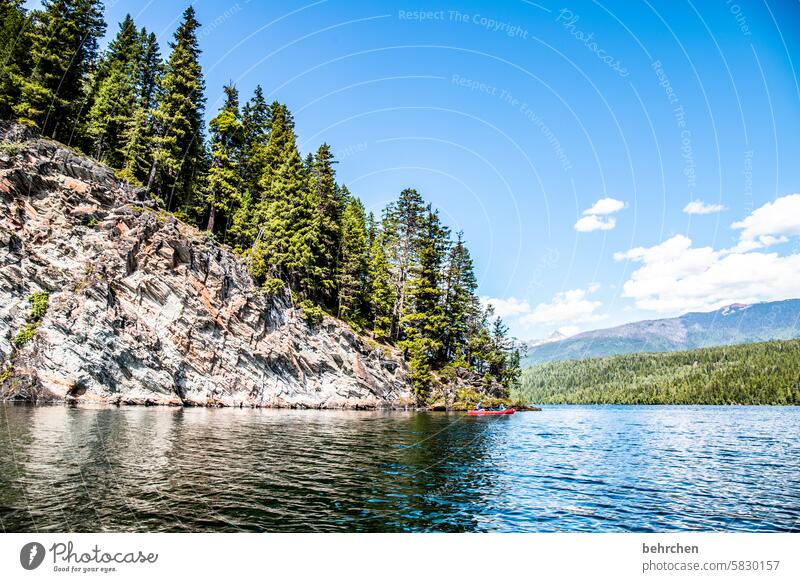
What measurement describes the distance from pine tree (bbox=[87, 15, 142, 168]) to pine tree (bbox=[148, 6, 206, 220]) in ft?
11.1

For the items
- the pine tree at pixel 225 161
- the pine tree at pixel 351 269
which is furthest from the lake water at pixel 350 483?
the pine tree at pixel 351 269

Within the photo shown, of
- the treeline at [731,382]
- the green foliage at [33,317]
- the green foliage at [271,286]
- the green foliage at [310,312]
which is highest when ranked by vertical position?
the green foliage at [271,286]

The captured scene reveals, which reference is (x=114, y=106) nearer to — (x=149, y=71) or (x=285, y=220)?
(x=149, y=71)

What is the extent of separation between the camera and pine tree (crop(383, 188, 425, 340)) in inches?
2813

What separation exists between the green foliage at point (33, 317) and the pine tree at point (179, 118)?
59.9 feet

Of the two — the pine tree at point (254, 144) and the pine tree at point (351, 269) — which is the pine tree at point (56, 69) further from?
the pine tree at point (351, 269)

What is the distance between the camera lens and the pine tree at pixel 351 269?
63319mm

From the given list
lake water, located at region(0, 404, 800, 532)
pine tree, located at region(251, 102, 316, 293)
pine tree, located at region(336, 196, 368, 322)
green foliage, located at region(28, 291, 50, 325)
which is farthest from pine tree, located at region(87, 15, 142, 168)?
lake water, located at region(0, 404, 800, 532)

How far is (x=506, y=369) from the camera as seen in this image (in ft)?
285

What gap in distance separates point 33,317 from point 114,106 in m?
28.1

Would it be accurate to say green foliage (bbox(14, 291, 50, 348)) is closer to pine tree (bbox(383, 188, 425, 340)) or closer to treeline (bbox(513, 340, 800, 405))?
pine tree (bbox(383, 188, 425, 340))

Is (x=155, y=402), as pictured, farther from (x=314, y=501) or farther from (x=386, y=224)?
(x=386, y=224)

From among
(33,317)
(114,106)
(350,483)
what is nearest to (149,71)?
(114,106)

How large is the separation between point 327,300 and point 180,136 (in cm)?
2677
